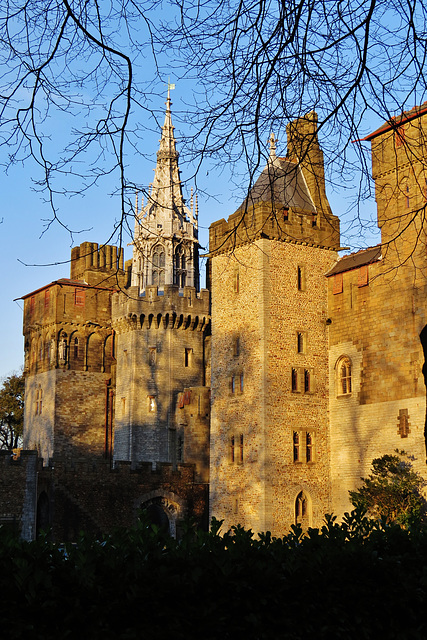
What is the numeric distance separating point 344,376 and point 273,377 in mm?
2682

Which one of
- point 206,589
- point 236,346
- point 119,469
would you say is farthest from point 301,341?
point 206,589

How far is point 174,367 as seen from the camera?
148ft

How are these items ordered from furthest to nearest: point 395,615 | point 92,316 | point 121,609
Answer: point 92,316 < point 395,615 < point 121,609

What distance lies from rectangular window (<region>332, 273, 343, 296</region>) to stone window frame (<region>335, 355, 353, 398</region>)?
2.48 m

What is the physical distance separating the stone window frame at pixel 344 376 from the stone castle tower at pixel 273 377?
60 cm

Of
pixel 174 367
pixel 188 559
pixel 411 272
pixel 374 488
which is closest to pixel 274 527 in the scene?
pixel 374 488

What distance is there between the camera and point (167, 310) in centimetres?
4572

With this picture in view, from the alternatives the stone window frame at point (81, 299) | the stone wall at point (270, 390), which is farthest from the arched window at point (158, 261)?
the stone wall at point (270, 390)

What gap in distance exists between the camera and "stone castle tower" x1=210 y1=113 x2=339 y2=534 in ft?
97.1

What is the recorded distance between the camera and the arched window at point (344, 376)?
30469 mm

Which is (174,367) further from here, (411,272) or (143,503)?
(411,272)

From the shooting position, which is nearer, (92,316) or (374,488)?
(374,488)

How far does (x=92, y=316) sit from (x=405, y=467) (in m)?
25.9

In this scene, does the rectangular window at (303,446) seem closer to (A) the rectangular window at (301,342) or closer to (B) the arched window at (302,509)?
(B) the arched window at (302,509)
